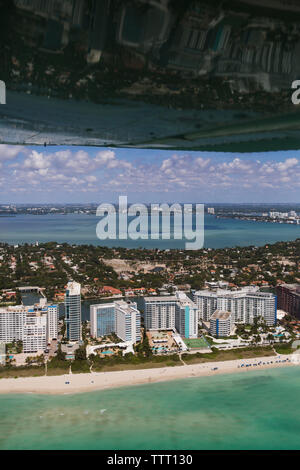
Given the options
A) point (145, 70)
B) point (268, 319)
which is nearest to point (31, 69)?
point (145, 70)

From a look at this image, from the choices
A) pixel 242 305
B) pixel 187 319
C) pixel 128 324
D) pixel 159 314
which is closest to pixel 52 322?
pixel 128 324

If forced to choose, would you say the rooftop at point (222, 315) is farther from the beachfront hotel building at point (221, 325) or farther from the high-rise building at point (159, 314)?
the high-rise building at point (159, 314)

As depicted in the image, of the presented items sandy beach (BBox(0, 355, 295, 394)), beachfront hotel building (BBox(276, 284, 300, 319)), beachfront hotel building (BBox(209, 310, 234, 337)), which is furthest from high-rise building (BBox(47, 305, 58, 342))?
beachfront hotel building (BBox(276, 284, 300, 319))

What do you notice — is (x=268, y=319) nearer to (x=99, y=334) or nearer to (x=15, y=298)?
(x=99, y=334)

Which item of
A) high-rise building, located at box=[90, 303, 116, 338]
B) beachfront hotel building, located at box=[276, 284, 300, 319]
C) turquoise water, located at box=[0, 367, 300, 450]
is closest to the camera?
turquoise water, located at box=[0, 367, 300, 450]

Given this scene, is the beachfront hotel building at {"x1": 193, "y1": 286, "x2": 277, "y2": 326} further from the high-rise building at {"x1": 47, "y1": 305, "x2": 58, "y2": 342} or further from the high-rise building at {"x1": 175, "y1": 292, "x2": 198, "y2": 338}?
the high-rise building at {"x1": 47, "y1": 305, "x2": 58, "y2": 342}

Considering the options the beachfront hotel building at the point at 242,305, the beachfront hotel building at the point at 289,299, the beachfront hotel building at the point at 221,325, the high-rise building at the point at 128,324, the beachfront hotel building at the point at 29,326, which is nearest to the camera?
the beachfront hotel building at the point at 29,326

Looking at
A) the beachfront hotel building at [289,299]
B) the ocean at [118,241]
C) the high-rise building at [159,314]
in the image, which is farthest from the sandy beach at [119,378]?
the ocean at [118,241]
